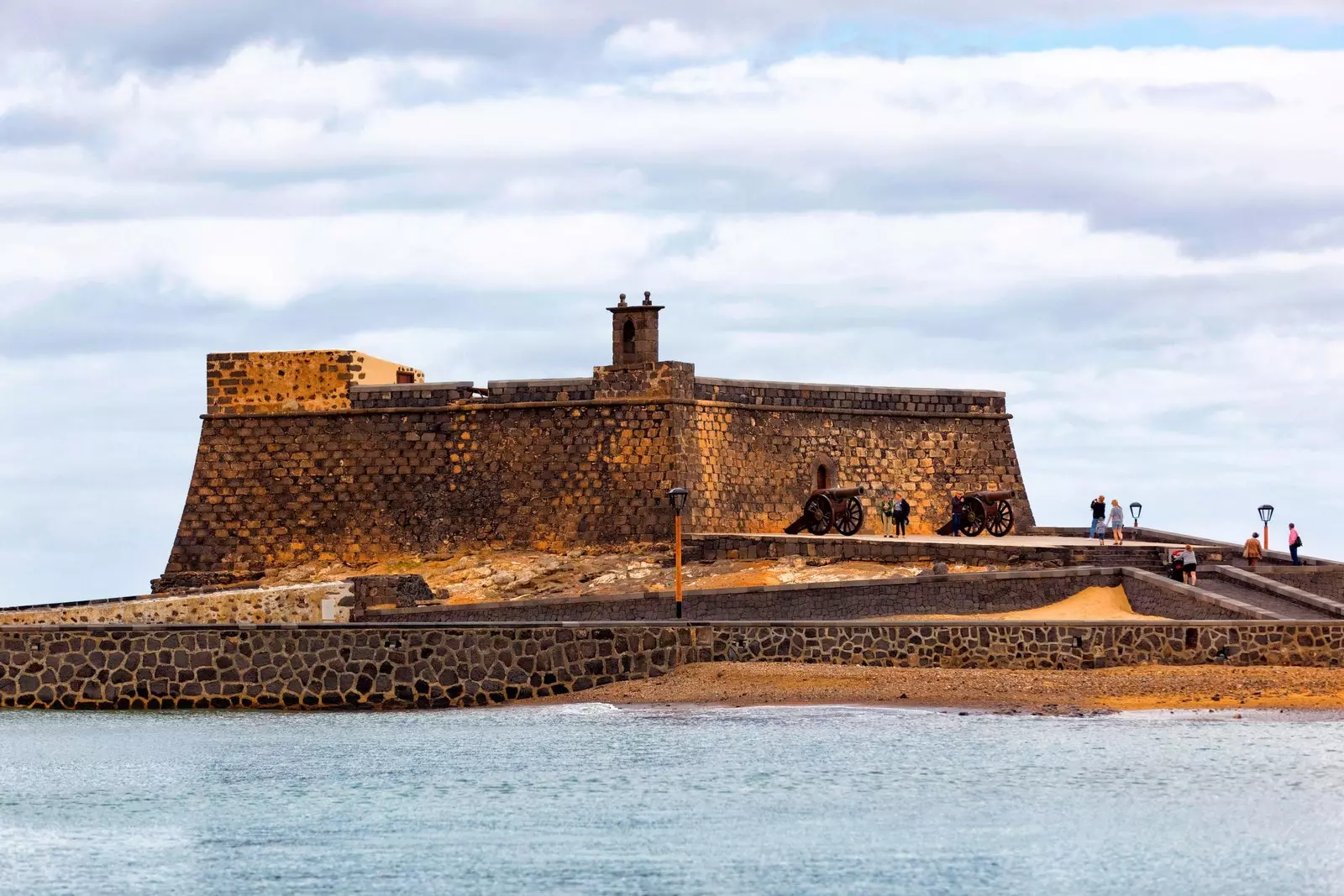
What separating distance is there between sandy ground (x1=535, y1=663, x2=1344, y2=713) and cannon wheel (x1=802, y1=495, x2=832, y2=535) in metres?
11.1

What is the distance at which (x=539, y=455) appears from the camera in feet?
114

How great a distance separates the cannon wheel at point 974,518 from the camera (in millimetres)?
34438

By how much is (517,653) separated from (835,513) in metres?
12.0

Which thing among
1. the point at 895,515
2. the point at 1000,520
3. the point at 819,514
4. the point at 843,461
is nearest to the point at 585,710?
the point at 819,514

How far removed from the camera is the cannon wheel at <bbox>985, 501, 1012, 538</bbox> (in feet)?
113

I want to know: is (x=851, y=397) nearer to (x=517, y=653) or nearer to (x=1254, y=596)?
(x=1254, y=596)

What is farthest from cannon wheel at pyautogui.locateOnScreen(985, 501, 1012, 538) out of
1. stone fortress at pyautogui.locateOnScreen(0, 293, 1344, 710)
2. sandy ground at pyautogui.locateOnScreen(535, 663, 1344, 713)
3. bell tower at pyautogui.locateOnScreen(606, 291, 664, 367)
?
sandy ground at pyautogui.locateOnScreen(535, 663, 1344, 713)

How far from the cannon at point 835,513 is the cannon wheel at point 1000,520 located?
7.09 feet

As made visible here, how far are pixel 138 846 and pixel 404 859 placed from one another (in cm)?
219

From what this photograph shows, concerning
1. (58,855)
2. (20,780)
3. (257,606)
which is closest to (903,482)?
(257,606)

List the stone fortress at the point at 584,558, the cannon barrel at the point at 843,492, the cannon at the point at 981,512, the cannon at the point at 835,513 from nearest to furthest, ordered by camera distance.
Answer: the stone fortress at the point at 584,558 → the cannon barrel at the point at 843,492 → the cannon at the point at 835,513 → the cannon at the point at 981,512

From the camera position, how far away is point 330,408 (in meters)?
36.0

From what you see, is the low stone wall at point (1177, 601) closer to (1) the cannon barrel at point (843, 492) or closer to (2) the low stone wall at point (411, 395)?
(1) the cannon barrel at point (843, 492)

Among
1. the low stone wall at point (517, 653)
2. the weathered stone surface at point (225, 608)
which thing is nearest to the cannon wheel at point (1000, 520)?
the weathered stone surface at point (225, 608)
